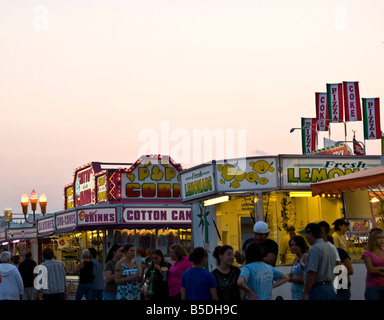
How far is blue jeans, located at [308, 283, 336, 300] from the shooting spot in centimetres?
962

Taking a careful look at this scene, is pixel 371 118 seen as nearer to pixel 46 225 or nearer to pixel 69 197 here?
pixel 69 197

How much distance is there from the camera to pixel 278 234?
19953mm

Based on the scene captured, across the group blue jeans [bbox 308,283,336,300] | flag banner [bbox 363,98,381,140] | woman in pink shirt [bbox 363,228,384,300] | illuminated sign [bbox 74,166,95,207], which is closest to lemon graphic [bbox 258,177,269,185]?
woman in pink shirt [bbox 363,228,384,300]

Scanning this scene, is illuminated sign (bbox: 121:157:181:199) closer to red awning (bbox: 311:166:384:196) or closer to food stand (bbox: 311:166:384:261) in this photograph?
food stand (bbox: 311:166:384:261)

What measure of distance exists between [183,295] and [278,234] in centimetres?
1090

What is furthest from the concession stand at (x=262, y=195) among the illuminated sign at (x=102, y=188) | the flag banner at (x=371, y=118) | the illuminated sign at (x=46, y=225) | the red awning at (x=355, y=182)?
the flag banner at (x=371, y=118)

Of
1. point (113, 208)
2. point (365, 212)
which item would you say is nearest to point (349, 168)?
point (365, 212)

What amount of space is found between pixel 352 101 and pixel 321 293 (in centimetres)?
3142

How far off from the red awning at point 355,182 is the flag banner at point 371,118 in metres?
25.1

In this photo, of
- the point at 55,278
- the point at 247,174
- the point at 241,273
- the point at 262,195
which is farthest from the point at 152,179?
the point at 241,273
